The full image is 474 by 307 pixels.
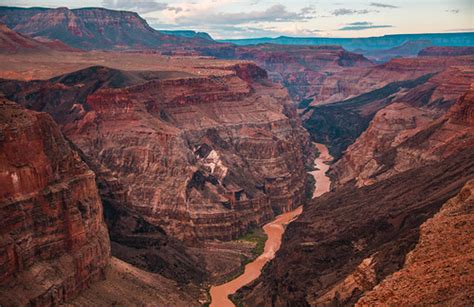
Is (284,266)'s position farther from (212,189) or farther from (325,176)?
(325,176)

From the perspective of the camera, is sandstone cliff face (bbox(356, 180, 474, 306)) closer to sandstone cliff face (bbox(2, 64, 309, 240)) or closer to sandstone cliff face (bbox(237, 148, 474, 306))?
sandstone cliff face (bbox(237, 148, 474, 306))

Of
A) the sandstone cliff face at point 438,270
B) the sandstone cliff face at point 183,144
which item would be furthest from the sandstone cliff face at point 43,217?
the sandstone cliff face at point 183,144

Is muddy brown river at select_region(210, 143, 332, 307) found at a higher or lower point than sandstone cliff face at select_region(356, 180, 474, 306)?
lower

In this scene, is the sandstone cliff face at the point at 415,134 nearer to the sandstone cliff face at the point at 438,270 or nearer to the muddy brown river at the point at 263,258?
the muddy brown river at the point at 263,258

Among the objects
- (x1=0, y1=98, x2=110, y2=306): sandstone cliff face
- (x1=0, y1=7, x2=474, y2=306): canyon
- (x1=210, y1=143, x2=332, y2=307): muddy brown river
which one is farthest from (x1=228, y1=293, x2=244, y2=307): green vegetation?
(x1=0, y1=98, x2=110, y2=306): sandstone cliff face

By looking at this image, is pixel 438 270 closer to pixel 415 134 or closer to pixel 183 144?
pixel 183 144
